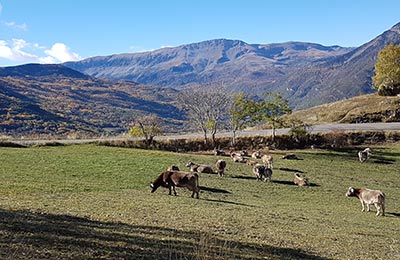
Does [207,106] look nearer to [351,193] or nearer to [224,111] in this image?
[224,111]

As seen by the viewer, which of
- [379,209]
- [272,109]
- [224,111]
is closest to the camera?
[379,209]

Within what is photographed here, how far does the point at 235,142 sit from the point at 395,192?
28.4 m

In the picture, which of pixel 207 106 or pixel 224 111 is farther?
pixel 224 111

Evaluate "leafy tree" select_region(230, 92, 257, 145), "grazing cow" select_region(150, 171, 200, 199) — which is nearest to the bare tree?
"leafy tree" select_region(230, 92, 257, 145)

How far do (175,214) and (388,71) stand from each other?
270 ft

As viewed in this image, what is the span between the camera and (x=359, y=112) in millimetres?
81000

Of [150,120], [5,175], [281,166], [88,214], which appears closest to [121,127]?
[150,120]

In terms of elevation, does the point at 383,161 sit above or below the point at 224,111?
below

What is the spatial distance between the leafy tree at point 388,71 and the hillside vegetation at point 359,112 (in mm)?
2529

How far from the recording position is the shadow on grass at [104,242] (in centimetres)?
985

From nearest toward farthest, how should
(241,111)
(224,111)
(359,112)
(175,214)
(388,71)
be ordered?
1. (175,214)
2. (241,111)
3. (224,111)
4. (359,112)
5. (388,71)

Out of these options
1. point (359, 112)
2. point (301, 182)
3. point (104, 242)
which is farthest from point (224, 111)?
point (104, 242)

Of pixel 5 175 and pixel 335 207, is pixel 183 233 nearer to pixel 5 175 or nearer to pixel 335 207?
pixel 335 207

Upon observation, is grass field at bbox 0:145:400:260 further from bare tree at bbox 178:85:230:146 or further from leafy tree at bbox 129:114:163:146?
leafy tree at bbox 129:114:163:146
